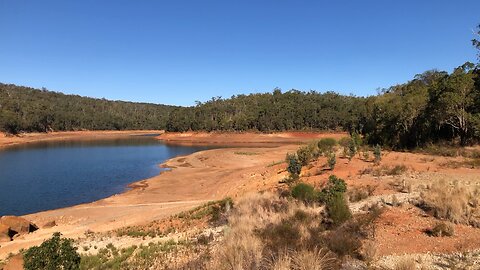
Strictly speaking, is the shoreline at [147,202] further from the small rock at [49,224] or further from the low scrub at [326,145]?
Answer: the low scrub at [326,145]

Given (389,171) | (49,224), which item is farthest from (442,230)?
(49,224)

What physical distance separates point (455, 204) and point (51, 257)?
10573 millimetres

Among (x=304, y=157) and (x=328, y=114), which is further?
(x=328, y=114)

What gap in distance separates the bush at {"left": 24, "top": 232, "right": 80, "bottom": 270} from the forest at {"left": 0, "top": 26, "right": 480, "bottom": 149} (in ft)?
93.5

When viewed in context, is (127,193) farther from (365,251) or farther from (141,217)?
(365,251)

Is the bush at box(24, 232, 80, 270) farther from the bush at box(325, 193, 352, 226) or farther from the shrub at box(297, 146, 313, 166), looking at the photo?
the shrub at box(297, 146, 313, 166)

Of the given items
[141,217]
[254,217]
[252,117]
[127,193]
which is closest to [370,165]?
[254,217]

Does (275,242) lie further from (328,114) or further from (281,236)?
(328,114)

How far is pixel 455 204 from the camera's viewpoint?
9484 millimetres

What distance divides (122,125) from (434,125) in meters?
157

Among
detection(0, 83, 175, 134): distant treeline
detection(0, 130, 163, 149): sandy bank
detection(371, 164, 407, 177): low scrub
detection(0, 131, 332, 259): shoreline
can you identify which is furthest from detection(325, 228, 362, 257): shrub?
detection(0, 83, 175, 134): distant treeline

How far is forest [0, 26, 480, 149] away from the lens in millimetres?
29172

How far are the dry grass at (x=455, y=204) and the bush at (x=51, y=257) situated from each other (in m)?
9.86

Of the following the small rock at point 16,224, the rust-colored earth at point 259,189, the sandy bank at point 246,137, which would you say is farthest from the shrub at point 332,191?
the sandy bank at point 246,137
